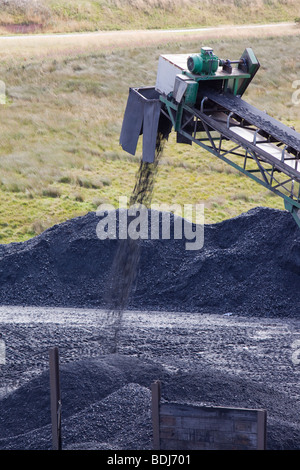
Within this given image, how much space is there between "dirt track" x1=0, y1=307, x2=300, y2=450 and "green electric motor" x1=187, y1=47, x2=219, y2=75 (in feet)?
17.9

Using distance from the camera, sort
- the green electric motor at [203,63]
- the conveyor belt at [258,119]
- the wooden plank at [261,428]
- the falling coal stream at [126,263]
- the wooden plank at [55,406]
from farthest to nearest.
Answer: the falling coal stream at [126,263]
the green electric motor at [203,63]
the conveyor belt at [258,119]
the wooden plank at [55,406]
the wooden plank at [261,428]

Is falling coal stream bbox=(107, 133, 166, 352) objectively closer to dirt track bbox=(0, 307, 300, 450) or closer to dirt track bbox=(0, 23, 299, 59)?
dirt track bbox=(0, 307, 300, 450)

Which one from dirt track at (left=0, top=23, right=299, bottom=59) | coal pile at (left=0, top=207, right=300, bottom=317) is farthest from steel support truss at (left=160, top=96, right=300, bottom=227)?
dirt track at (left=0, top=23, right=299, bottom=59)

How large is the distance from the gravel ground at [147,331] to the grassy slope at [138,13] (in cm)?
2954

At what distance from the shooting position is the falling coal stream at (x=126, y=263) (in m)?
14.5

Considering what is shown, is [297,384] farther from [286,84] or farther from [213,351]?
[286,84]

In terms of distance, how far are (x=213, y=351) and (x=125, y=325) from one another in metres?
2.34

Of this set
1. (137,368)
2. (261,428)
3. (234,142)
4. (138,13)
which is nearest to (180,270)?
(137,368)

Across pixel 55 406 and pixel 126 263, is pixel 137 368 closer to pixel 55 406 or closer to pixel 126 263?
pixel 55 406

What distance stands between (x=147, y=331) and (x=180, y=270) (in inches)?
105

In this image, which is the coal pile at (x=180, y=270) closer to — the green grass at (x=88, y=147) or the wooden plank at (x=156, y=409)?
the green grass at (x=88, y=147)

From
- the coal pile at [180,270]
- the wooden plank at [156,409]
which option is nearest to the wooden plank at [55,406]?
the wooden plank at [156,409]

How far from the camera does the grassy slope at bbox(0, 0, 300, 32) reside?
44.0m

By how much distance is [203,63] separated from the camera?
11.8m
